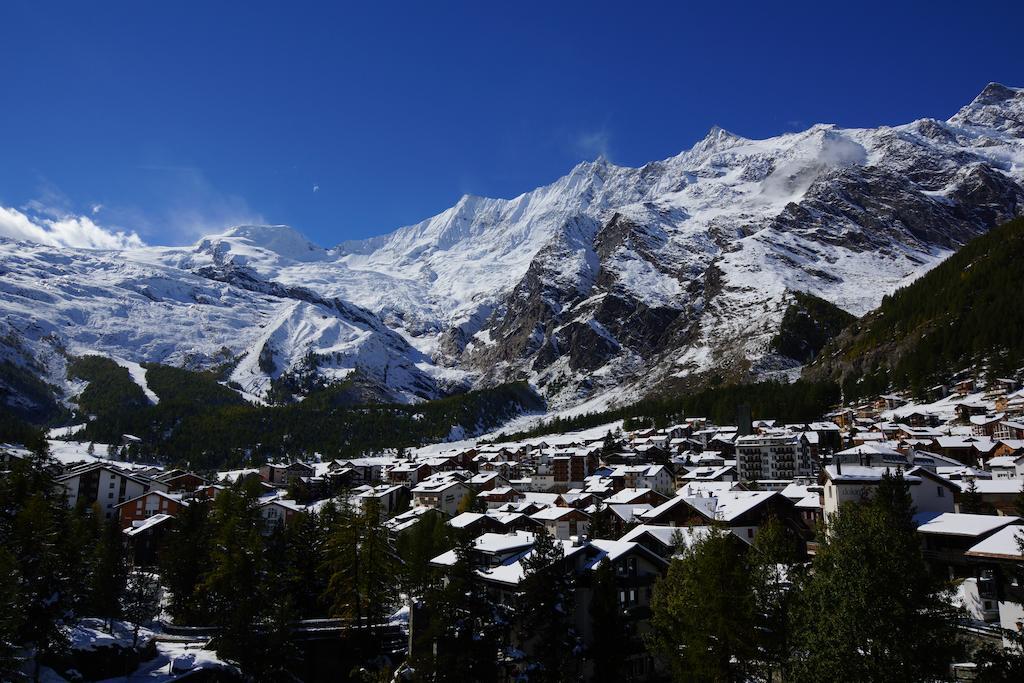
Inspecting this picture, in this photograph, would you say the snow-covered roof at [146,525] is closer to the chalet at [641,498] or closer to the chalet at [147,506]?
the chalet at [147,506]

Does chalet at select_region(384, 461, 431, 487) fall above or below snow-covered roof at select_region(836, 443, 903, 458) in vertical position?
above

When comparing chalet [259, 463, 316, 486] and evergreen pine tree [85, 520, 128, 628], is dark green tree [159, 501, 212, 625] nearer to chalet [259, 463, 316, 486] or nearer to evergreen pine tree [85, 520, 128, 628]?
evergreen pine tree [85, 520, 128, 628]

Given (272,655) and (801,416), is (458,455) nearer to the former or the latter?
(801,416)

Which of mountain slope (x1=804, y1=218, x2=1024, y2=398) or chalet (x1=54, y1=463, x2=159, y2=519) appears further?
mountain slope (x1=804, y1=218, x2=1024, y2=398)

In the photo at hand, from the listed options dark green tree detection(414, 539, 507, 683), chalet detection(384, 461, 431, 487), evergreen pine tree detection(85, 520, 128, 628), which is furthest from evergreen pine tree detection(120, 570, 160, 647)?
chalet detection(384, 461, 431, 487)

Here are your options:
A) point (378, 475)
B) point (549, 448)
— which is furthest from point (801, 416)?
point (378, 475)

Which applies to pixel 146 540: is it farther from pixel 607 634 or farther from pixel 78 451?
pixel 78 451

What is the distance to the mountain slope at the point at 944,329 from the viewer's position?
130 meters

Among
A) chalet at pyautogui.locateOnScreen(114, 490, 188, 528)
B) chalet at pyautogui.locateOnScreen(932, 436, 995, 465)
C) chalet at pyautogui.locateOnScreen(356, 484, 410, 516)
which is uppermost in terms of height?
chalet at pyautogui.locateOnScreen(932, 436, 995, 465)

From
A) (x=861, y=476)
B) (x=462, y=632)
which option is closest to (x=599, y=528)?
(x=861, y=476)

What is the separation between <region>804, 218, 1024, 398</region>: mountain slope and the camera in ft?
428

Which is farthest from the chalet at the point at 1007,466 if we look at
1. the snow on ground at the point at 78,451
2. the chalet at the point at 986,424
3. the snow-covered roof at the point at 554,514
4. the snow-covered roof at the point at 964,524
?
the snow on ground at the point at 78,451

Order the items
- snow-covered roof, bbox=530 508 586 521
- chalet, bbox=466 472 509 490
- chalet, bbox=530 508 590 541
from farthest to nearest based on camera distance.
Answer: chalet, bbox=466 472 509 490, snow-covered roof, bbox=530 508 586 521, chalet, bbox=530 508 590 541

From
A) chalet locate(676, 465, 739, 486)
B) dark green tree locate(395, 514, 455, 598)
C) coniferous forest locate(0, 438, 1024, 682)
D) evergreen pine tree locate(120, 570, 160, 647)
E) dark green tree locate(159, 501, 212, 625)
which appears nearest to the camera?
coniferous forest locate(0, 438, 1024, 682)
